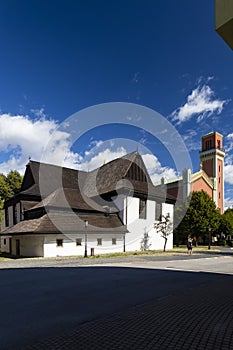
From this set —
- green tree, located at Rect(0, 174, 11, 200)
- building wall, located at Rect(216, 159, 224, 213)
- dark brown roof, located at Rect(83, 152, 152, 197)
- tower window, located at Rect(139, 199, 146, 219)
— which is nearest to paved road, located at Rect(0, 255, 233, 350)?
tower window, located at Rect(139, 199, 146, 219)

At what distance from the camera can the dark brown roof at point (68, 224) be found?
2684cm

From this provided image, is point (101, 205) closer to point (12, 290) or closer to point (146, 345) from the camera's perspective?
point (12, 290)

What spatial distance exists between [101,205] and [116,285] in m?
26.8

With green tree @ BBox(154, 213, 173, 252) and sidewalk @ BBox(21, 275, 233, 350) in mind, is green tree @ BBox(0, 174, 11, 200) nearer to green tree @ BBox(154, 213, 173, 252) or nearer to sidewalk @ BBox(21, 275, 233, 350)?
green tree @ BBox(154, 213, 173, 252)

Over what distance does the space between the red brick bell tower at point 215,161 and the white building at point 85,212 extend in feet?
93.9

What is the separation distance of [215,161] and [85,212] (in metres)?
43.5

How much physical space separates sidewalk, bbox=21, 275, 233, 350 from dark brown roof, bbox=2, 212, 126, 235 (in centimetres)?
2069

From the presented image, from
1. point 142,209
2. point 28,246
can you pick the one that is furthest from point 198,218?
point 28,246

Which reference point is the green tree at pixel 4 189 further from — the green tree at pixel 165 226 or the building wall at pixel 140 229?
the green tree at pixel 165 226

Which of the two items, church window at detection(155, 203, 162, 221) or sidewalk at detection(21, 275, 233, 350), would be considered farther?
church window at detection(155, 203, 162, 221)

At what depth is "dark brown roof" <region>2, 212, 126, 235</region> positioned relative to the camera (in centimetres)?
2684

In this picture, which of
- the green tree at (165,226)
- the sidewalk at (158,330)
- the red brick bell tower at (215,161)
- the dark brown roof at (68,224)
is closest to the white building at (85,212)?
the dark brown roof at (68,224)

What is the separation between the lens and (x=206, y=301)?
7820mm

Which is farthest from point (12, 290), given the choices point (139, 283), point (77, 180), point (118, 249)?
point (77, 180)
